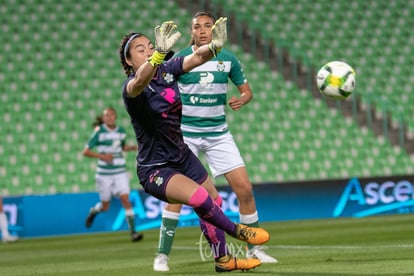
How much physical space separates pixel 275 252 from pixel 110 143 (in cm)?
586

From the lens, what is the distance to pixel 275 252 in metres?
10.0

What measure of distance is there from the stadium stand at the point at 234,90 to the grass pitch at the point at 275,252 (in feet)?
11.4

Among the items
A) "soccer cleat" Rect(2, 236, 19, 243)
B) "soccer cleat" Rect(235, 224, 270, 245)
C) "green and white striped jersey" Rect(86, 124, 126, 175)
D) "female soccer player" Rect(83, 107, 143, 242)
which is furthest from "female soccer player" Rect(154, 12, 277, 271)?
"soccer cleat" Rect(2, 236, 19, 243)

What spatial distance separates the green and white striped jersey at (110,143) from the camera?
599 inches

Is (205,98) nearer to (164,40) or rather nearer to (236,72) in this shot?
(236,72)

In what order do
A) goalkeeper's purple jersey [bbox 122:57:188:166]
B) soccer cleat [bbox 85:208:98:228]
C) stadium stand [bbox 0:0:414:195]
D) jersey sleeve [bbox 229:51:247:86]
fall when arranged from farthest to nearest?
stadium stand [bbox 0:0:414:195] < soccer cleat [bbox 85:208:98:228] < jersey sleeve [bbox 229:51:247:86] < goalkeeper's purple jersey [bbox 122:57:188:166]

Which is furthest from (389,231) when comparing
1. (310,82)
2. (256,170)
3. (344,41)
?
(344,41)

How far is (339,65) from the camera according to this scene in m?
8.35

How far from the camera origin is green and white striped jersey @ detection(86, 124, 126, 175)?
15.2 metres

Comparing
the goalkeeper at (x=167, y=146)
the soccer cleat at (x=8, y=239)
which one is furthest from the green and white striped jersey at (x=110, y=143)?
the goalkeeper at (x=167, y=146)

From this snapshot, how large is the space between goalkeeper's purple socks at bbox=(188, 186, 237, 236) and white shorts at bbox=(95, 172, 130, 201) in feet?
26.8

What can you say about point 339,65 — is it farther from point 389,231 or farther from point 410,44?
point 410,44

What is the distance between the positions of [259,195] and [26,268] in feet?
27.6

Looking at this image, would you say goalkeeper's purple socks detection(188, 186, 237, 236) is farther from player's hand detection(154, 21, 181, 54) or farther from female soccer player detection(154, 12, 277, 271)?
female soccer player detection(154, 12, 277, 271)
